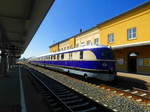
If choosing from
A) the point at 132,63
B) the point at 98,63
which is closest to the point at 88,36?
the point at 132,63

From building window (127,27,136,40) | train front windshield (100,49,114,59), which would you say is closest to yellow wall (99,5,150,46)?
building window (127,27,136,40)

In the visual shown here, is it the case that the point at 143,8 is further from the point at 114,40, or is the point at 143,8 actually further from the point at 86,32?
the point at 86,32

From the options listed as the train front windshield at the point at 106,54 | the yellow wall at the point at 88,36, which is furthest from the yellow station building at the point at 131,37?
the train front windshield at the point at 106,54

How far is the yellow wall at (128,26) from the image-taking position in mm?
20094

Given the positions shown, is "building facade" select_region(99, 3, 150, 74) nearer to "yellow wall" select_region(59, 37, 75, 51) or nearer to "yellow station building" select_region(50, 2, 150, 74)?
"yellow station building" select_region(50, 2, 150, 74)

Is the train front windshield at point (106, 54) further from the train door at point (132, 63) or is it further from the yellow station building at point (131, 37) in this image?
the train door at point (132, 63)

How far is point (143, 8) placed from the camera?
20.5 meters

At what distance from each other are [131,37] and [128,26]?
1.50m

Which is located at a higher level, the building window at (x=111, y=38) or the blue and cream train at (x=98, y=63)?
the building window at (x=111, y=38)

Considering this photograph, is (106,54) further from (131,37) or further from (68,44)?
(68,44)

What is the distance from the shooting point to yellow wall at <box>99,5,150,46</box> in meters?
20.1

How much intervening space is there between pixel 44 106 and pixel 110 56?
302 inches

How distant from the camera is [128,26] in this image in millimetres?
22984

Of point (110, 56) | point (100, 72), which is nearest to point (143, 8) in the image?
point (110, 56)
